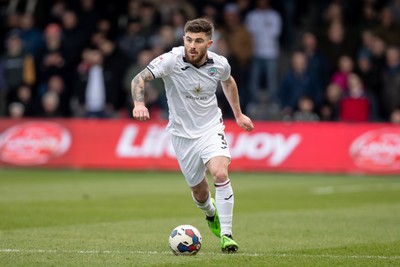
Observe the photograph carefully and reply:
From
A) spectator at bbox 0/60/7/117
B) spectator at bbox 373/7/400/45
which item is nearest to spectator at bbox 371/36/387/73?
spectator at bbox 373/7/400/45

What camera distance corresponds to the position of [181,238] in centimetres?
1020

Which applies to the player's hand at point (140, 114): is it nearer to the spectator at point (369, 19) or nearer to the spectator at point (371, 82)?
the spectator at point (371, 82)

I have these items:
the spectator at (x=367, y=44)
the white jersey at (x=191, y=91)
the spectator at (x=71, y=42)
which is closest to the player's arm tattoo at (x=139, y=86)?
the white jersey at (x=191, y=91)

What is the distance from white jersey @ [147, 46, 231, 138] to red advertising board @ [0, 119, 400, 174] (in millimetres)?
12761

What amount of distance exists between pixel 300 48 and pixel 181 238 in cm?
1779

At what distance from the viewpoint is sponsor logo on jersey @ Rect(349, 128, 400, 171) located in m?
23.2

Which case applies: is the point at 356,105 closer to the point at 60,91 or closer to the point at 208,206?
the point at 60,91

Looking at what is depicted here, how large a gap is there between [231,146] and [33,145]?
5.19 metres

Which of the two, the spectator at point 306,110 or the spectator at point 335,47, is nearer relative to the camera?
the spectator at point 306,110

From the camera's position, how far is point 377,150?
23.5 m

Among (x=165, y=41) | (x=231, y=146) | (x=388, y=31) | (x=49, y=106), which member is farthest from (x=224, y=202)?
(x=49, y=106)

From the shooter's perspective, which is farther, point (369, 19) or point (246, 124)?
point (369, 19)

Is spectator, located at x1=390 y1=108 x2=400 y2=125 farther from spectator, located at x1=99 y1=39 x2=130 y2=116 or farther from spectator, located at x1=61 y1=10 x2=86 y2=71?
spectator, located at x1=61 y1=10 x2=86 y2=71

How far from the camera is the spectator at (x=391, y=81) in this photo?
24259mm
